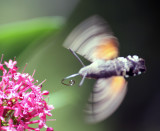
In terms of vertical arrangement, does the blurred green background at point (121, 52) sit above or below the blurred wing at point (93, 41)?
above

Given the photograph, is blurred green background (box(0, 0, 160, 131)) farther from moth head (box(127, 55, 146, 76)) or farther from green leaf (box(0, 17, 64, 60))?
moth head (box(127, 55, 146, 76))

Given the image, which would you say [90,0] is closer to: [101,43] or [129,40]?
[129,40]

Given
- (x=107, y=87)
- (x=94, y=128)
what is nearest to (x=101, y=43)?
(x=107, y=87)

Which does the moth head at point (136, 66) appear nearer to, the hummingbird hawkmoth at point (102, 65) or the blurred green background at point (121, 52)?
the hummingbird hawkmoth at point (102, 65)

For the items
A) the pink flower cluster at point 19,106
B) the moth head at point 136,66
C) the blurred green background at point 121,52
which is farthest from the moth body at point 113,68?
the blurred green background at point 121,52

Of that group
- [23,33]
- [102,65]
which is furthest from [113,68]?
[23,33]
